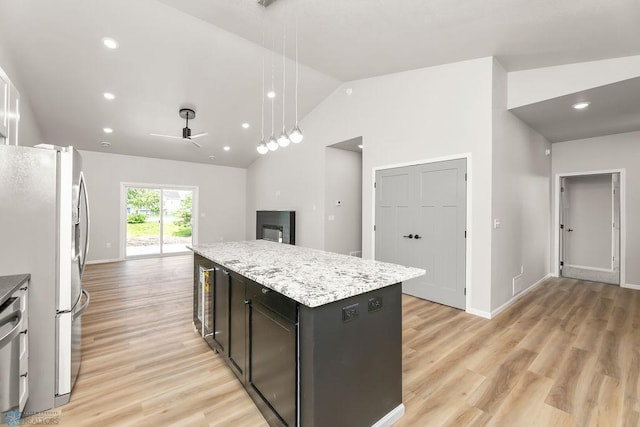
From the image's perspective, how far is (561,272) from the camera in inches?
206

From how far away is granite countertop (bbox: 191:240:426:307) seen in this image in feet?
4.42

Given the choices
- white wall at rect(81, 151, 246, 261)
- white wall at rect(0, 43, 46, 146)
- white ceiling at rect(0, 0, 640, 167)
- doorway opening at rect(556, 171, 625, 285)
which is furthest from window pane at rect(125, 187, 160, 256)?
doorway opening at rect(556, 171, 625, 285)

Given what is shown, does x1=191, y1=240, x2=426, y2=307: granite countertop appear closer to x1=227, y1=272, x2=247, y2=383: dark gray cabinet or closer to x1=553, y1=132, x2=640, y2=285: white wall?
x1=227, y1=272, x2=247, y2=383: dark gray cabinet

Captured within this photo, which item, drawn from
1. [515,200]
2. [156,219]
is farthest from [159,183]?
[515,200]

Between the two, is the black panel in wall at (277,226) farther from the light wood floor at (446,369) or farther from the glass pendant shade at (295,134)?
the glass pendant shade at (295,134)

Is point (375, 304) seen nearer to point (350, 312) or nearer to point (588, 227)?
point (350, 312)

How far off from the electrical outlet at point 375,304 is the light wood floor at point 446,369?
773mm

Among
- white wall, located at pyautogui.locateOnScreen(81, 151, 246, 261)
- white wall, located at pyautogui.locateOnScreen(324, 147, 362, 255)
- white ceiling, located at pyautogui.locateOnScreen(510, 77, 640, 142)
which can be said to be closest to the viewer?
white ceiling, located at pyautogui.locateOnScreen(510, 77, 640, 142)

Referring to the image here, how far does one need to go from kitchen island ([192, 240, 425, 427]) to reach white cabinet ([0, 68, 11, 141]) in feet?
8.60

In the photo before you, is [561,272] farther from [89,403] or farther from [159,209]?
[159,209]

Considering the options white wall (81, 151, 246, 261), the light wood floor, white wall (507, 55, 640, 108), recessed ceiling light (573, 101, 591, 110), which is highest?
white wall (507, 55, 640, 108)

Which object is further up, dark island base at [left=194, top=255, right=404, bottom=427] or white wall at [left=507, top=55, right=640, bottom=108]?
white wall at [left=507, top=55, right=640, bottom=108]

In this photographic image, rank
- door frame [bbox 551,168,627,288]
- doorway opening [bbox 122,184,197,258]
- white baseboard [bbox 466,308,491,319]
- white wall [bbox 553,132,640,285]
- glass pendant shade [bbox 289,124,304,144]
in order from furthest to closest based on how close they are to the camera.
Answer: doorway opening [bbox 122,184,197,258] < door frame [bbox 551,168,627,288] < white wall [bbox 553,132,640,285] < white baseboard [bbox 466,308,491,319] < glass pendant shade [bbox 289,124,304,144]

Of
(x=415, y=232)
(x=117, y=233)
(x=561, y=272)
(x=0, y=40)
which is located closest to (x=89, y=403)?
(x=415, y=232)
